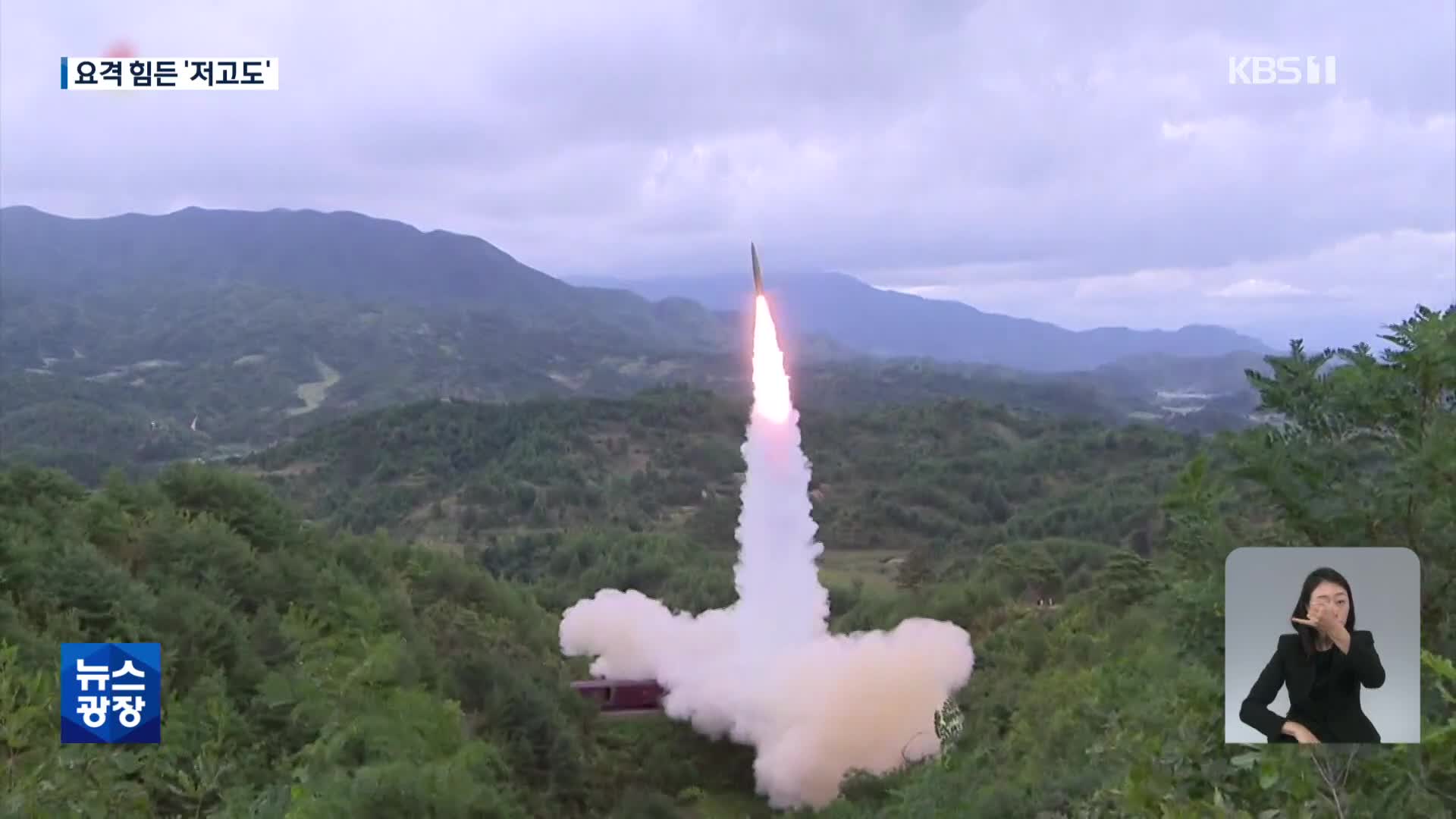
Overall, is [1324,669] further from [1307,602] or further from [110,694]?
[110,694]

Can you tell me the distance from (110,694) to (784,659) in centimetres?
2022

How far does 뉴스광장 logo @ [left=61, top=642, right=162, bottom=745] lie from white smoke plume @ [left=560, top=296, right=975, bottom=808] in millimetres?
17320

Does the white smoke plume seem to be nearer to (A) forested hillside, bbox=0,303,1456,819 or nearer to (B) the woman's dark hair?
(A) forested hillside, bbox=0,303,1456,819

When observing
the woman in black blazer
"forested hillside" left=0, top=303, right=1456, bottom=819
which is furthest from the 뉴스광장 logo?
the woman in black blazer

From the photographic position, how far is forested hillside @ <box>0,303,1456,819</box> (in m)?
8.59

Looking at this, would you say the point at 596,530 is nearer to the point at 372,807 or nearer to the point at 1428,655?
the point at 372,807

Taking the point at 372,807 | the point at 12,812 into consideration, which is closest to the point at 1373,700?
the point at 12,812

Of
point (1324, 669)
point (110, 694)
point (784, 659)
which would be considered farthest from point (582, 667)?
point (1324, 669)

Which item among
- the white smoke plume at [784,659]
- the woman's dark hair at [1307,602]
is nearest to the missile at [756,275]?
the white smoke plume at [784,659]

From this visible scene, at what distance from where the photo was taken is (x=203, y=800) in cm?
1950

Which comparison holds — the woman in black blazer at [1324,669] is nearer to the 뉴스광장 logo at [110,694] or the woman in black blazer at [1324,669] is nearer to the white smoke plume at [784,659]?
the 뉴스광장 logo at [110,694]

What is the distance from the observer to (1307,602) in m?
6.63

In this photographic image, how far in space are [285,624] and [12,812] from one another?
51.9 ft

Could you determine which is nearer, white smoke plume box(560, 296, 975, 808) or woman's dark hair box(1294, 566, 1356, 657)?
woman's dark hair box(1294, 566, 1356, 657)
